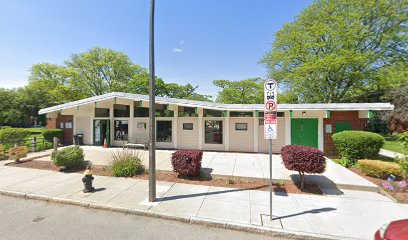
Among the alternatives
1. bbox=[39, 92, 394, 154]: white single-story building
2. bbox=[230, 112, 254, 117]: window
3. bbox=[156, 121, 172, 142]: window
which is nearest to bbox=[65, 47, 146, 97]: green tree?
bbox=[39, 92, 394, 154]: white single-story building

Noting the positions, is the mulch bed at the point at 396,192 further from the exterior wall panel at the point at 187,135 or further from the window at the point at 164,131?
the window at the point at 164,131

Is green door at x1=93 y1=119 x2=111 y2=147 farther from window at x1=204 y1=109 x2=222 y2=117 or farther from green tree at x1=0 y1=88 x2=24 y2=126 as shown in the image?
green tree at x1=0 y1=88 x2=24 y2=126

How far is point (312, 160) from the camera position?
5613mm

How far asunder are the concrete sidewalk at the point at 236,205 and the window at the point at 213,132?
254 inches

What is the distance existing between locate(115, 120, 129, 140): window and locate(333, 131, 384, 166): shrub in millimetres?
14317

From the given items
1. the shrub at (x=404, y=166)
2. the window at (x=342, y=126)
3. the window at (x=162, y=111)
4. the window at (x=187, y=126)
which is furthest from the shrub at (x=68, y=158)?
the window at (x=342, y=126)

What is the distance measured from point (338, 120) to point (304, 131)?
2.09 meters

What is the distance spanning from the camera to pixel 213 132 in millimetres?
12602

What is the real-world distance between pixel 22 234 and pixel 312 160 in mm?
7586

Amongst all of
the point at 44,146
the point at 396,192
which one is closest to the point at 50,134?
the point at 44,146

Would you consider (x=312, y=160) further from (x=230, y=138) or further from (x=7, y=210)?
(x=7, y=210)

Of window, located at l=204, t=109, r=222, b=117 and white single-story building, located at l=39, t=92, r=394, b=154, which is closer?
white single-story building, located at l=39, t=92, r=394, b=154

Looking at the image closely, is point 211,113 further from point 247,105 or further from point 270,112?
point 270,112

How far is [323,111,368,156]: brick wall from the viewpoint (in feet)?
35.3
